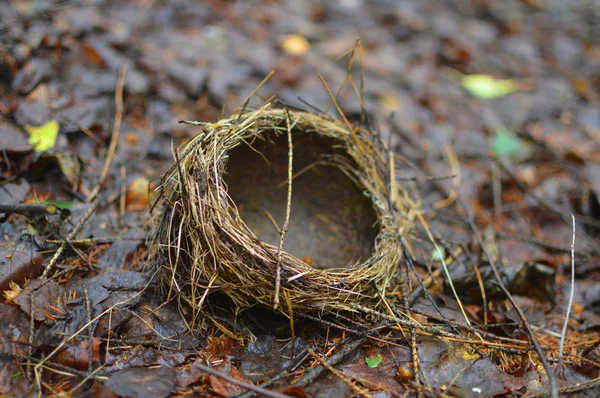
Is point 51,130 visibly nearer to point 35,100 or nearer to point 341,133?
point 35,100

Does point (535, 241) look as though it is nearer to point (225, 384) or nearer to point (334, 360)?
point (334, 360)

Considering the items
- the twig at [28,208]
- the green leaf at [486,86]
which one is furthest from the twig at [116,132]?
the green leaf at [486,86]

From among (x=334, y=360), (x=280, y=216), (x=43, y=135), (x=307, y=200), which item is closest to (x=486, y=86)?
(x=307, y=200)

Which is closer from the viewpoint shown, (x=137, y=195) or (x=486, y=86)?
(x=137, y=195)

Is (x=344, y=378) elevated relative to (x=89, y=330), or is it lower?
lower

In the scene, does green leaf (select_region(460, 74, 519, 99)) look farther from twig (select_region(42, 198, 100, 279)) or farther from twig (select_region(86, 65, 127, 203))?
twig (select_region(42, 198, 100, 279))

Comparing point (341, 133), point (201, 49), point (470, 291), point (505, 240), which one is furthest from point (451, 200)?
point (201, 49)

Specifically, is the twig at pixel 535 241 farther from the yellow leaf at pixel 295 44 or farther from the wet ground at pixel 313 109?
the yellow leaf at pixel 295 44
